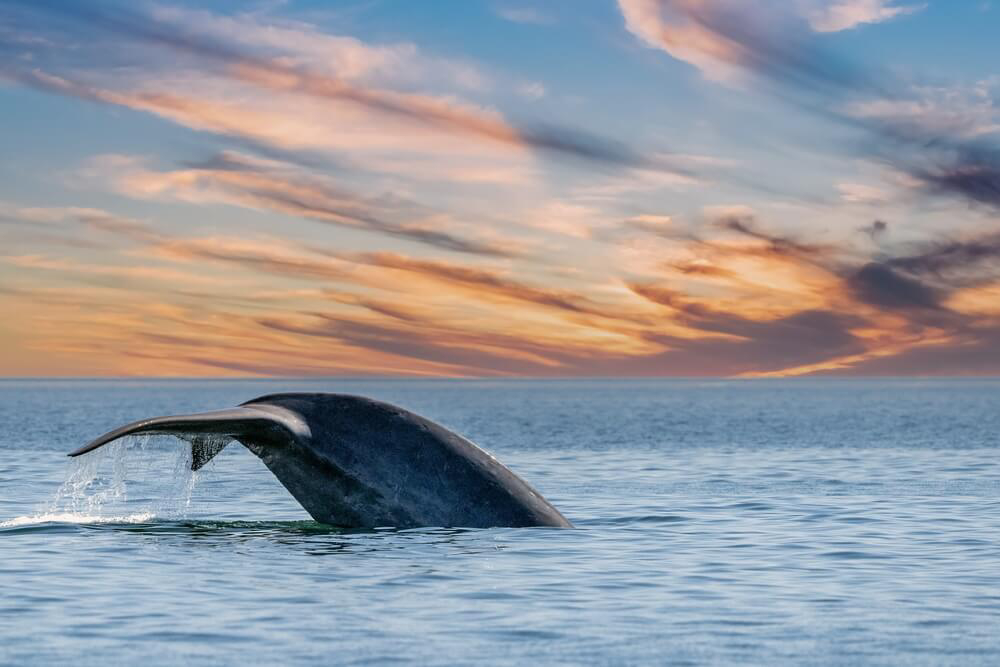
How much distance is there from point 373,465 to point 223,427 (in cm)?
205

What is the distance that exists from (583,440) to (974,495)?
31400 millimetres

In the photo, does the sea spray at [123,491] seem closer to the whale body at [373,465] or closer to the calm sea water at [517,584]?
the calm sea water at [517,584]

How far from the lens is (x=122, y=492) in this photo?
90.0 ft

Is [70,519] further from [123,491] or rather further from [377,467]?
[123,491]

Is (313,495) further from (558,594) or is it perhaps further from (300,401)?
(558,594)

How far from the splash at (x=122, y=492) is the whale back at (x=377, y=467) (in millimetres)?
1288

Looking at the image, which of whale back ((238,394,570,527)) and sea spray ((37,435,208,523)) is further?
sea spray ((37,435,208,523))

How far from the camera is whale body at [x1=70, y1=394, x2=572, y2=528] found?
590 inches

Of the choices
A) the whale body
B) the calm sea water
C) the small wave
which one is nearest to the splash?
the small wave

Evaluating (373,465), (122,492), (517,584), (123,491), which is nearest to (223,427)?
(373,465)

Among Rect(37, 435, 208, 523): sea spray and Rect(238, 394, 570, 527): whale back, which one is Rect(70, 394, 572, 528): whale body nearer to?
Rect(238, 394, 570, 527): whale back

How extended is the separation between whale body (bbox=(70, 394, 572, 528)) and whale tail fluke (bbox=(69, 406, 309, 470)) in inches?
1.5

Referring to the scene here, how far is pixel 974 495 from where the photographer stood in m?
26.2

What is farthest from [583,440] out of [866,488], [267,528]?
[267,528]
